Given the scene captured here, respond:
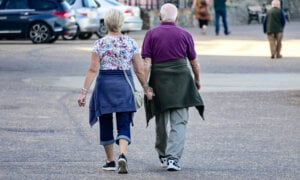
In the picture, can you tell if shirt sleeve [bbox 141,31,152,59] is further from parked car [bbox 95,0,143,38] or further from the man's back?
the man's back

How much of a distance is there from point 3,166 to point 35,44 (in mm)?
25768

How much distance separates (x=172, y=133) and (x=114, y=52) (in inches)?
36.7

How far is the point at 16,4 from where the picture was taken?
3744 centimetres

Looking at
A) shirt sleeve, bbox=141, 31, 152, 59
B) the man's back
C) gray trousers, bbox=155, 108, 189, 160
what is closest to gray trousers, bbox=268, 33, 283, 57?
the man's back

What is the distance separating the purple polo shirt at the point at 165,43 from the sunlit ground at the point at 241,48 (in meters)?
20.5

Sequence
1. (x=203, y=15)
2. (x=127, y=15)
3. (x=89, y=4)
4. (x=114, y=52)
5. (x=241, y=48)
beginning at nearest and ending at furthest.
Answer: (x=114, y=52), (x=241, y=48), (x=89, y=4), (x=127, y=15), (x=203, y=15)

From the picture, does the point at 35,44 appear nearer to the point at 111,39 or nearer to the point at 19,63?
the point at 19,63

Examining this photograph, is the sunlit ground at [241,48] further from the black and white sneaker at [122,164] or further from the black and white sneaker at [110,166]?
the black and white sneaker at [122,164]

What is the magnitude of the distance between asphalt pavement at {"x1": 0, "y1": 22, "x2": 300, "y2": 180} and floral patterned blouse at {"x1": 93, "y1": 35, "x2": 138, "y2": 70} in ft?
3.07

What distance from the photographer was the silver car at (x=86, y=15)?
3966 centimetres

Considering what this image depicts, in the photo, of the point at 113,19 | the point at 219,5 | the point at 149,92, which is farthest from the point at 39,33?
the point at 113,19

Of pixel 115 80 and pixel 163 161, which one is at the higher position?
pixel 115 80

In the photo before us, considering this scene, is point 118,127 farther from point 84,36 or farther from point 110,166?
point 84,36

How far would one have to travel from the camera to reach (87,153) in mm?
12211
